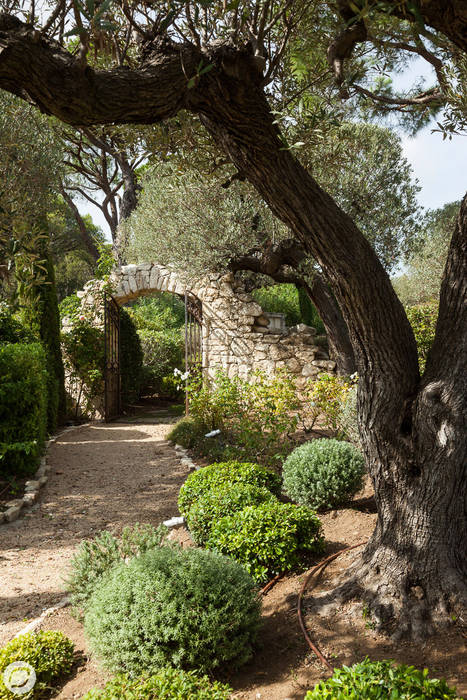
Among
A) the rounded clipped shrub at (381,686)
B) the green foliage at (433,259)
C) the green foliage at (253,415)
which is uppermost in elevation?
the green foliage at (433,259)

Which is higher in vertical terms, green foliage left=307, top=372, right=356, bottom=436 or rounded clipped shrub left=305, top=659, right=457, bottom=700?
green foliage left=307, top=372, right=356, bottom=436

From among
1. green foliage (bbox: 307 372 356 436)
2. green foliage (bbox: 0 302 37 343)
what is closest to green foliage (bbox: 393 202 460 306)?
green foliage (bbox: 307 372 356 436)

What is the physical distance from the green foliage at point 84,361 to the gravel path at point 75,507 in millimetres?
2213

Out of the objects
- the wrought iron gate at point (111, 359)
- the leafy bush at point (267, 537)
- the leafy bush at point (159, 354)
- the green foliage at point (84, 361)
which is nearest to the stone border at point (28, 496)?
Answer: the leafy bush at point (267, 537)

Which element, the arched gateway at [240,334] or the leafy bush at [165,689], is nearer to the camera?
the leafy bush at [165,689]

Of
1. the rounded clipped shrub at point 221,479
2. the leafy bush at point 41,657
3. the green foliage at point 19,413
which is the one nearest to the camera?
the leafy bush at point 41,657

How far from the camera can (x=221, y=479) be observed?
4.31m

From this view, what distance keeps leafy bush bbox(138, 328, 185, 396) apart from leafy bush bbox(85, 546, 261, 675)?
11.5 meters

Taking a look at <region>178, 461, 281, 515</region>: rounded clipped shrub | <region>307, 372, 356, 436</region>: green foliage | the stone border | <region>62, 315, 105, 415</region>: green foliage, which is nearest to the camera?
<region>178, 461, 281, 515</region>: rounded clipped shrub

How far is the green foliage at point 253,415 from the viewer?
5.83m

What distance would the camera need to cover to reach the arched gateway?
9680 mm

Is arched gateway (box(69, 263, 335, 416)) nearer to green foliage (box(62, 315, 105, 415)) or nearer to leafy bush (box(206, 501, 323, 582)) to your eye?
green foliage (box(62, 315, 105, 415))

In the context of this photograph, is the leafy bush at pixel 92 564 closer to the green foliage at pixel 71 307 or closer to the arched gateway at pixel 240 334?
the arched gateway at pixel 240 334

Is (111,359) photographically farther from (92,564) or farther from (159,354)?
(92,564)
